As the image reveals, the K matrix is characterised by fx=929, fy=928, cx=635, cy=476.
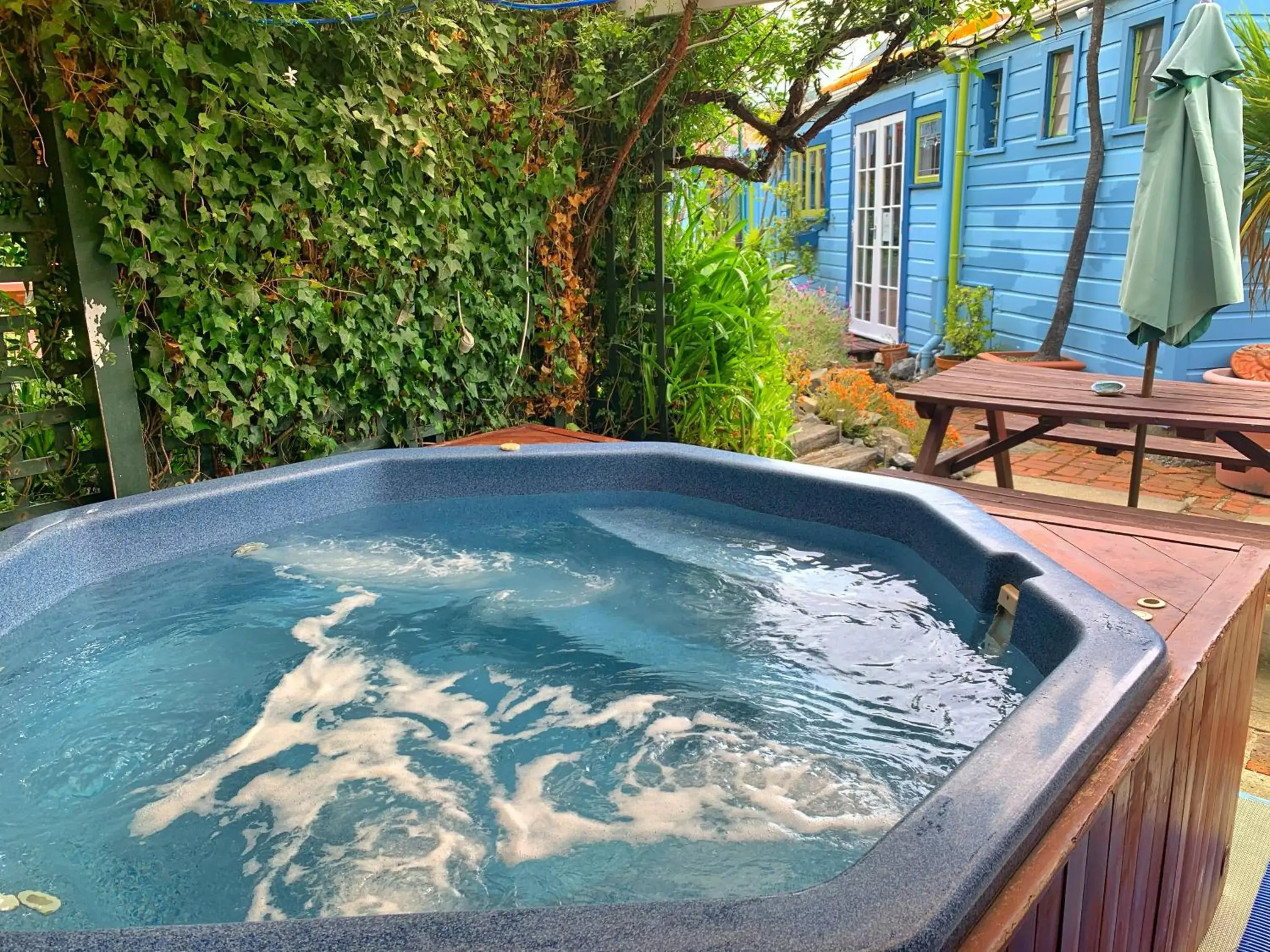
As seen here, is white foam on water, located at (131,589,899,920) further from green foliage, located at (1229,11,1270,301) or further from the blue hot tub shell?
green foliage, located at (1229,11,1270,301)

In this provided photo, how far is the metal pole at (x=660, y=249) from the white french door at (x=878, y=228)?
5.36m

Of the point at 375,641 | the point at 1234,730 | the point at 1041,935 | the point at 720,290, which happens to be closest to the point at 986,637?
the point at 1234,730

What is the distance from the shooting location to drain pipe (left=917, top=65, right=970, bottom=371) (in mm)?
8188

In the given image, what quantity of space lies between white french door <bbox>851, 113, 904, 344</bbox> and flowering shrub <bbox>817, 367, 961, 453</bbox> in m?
3.54

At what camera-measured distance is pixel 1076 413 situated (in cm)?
341

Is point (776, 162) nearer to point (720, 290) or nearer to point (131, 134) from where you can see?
point (720, 290)

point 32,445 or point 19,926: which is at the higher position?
point 32,445

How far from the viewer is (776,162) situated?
15.4 feet

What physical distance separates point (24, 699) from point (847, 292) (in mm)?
9999

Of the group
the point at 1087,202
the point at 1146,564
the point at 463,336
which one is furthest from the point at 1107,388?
the point at 1087,202

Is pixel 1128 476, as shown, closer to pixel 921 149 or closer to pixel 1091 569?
pixel 1091 569

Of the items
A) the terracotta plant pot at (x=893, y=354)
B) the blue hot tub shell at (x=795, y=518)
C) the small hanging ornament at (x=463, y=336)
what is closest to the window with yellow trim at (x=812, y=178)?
the terracotta plant pot at (x=893, y=354)

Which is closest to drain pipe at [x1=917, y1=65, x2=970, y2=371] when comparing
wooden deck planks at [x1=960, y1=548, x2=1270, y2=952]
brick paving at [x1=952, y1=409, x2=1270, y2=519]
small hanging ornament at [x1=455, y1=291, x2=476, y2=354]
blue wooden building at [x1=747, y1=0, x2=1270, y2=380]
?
blue wooden building at [x1=747, y1=0, x2=1270, y2=380]

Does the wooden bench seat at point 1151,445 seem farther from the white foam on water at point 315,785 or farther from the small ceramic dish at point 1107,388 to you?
the white foam on water at point 315,785
